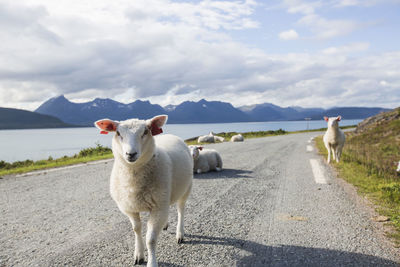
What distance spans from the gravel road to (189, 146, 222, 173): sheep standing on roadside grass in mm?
2263

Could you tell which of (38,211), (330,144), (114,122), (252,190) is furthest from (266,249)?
(330,144)

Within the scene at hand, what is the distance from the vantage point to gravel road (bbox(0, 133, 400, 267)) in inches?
140

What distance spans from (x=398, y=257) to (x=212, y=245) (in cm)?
231

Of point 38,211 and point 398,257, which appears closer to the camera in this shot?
point 398,257

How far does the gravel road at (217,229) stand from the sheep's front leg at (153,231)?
0.76ft

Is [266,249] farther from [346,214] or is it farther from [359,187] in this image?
[359,187]

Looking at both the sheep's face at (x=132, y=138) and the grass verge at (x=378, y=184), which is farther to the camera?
the grass verge at (x=378, y=184)

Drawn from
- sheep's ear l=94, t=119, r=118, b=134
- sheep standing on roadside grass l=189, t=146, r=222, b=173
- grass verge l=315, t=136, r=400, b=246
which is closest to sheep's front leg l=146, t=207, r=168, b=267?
sheep's ear l=94, t=119, r=118, b=134

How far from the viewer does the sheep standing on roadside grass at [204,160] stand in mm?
10094

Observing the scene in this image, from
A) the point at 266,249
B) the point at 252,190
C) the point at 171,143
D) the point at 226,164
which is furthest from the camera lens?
the point at 226,164

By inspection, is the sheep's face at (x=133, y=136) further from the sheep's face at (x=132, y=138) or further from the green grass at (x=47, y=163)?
the green grass at (x=47, y=163)

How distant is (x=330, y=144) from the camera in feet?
41.0

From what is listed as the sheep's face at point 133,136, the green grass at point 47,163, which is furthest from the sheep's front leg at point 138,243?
the green grass at point 47,163

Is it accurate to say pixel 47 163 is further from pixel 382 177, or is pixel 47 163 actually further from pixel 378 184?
pixel 382 177
